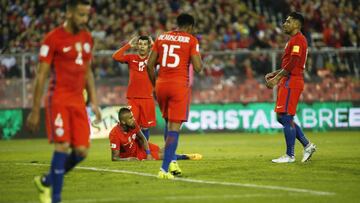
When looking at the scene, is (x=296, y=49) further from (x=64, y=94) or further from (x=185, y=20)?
(x=64, y=94)

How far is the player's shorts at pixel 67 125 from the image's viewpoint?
954 centimetres

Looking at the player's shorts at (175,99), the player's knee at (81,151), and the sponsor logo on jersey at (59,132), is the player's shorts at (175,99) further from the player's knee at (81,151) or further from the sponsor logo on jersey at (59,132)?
the sponsor logo on jersey at (59,132)

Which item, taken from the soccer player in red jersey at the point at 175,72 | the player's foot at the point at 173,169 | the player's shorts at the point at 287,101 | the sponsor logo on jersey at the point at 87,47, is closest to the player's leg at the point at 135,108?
the player's shorts at the point at 287,101

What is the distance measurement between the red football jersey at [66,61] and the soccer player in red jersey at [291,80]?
5.88 metres

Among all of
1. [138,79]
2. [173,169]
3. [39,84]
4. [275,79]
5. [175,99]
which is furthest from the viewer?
[138,79]

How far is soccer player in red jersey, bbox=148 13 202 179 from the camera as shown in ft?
40.8

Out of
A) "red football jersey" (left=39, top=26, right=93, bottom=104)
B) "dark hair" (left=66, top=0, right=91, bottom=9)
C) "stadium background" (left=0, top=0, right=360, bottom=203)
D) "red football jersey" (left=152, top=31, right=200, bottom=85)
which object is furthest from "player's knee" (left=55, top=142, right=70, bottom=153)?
"red football jersey" (left=152, top=31, right=200, bottom=85)

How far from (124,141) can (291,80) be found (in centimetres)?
337

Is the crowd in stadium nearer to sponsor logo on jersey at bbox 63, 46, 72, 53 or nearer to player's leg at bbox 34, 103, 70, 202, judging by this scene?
sponsor logo on jersey at bbox 63, 46, 72, 53

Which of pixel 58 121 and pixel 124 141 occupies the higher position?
pixel 58 121

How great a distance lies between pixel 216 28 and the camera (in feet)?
96.8

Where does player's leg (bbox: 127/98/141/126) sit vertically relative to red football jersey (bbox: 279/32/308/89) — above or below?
below

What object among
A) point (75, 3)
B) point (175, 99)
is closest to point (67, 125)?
point (75, 3)

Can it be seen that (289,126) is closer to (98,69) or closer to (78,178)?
(78,178)
